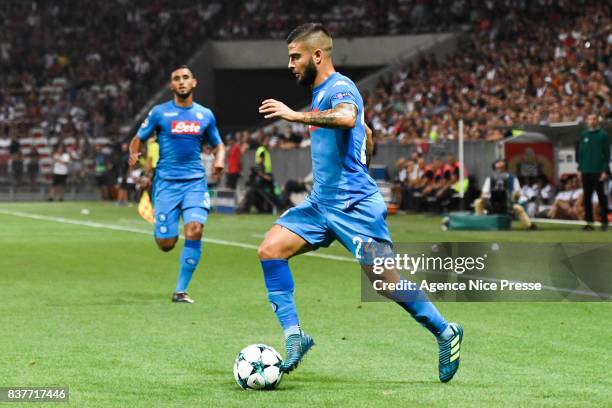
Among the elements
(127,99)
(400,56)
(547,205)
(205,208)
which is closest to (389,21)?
(400,56)

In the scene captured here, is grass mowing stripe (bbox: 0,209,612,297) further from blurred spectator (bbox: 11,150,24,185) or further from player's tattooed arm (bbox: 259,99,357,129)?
blurred spectator (bbox: 11,150,24,185)

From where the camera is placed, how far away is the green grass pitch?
23.8ft

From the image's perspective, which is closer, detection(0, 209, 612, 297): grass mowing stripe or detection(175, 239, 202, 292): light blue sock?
detection(175, 239, 202, 292): light blue sock

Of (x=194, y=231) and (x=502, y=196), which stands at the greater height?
(x=194, y=231)

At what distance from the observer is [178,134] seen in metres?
13.2

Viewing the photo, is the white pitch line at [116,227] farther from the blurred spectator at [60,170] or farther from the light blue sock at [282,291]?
the light blue sock at [282,291]

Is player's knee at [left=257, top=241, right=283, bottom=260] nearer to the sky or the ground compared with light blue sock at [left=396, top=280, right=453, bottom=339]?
nearer to the sky

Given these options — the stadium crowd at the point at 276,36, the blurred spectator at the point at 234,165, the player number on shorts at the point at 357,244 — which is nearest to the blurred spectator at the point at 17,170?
the stadium crowd at the point at 276,36

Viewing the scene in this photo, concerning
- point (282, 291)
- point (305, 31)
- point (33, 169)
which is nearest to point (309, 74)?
point (305, 31)

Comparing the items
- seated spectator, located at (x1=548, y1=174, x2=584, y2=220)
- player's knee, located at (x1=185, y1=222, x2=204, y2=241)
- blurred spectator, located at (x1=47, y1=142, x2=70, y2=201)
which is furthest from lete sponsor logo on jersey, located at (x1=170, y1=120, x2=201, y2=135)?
blurred spectator, located at (x1=47, y1=142, x2=70, y2=201)

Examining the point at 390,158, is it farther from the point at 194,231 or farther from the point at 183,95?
the point at 194,231

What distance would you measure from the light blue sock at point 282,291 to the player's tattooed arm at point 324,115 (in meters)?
0.96

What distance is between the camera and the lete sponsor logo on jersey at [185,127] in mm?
13164

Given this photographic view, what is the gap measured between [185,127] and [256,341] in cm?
414
